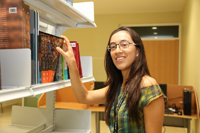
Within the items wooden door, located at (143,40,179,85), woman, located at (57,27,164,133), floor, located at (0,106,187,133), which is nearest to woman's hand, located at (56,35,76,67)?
woman, located at (57,27,164,133)

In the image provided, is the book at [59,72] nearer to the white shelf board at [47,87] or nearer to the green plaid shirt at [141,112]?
the white shelf board at [47,87]

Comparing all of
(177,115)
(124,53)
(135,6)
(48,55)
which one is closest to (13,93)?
(48,55)

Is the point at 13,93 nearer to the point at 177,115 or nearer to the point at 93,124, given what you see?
the point at 177,115

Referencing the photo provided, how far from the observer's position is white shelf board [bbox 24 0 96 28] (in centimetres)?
115

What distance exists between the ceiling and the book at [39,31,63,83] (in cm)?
424

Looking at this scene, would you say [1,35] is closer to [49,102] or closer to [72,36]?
[49,102]

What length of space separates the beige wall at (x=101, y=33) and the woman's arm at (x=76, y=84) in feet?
16.1

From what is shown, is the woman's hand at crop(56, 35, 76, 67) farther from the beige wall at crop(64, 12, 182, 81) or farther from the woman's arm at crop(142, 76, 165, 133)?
the beige wall at crop(64, 12, 182, 81)

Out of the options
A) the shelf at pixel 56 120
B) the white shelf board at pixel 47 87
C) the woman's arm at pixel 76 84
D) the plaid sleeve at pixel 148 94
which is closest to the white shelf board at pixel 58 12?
the woman's arm at pixel 76 84

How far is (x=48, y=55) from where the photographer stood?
108 centimetres

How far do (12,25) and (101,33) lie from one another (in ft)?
19.0

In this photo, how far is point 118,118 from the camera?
1.26m

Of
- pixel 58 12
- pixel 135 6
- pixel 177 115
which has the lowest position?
pixel 177 115

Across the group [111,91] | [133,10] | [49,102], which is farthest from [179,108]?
[133,10]
